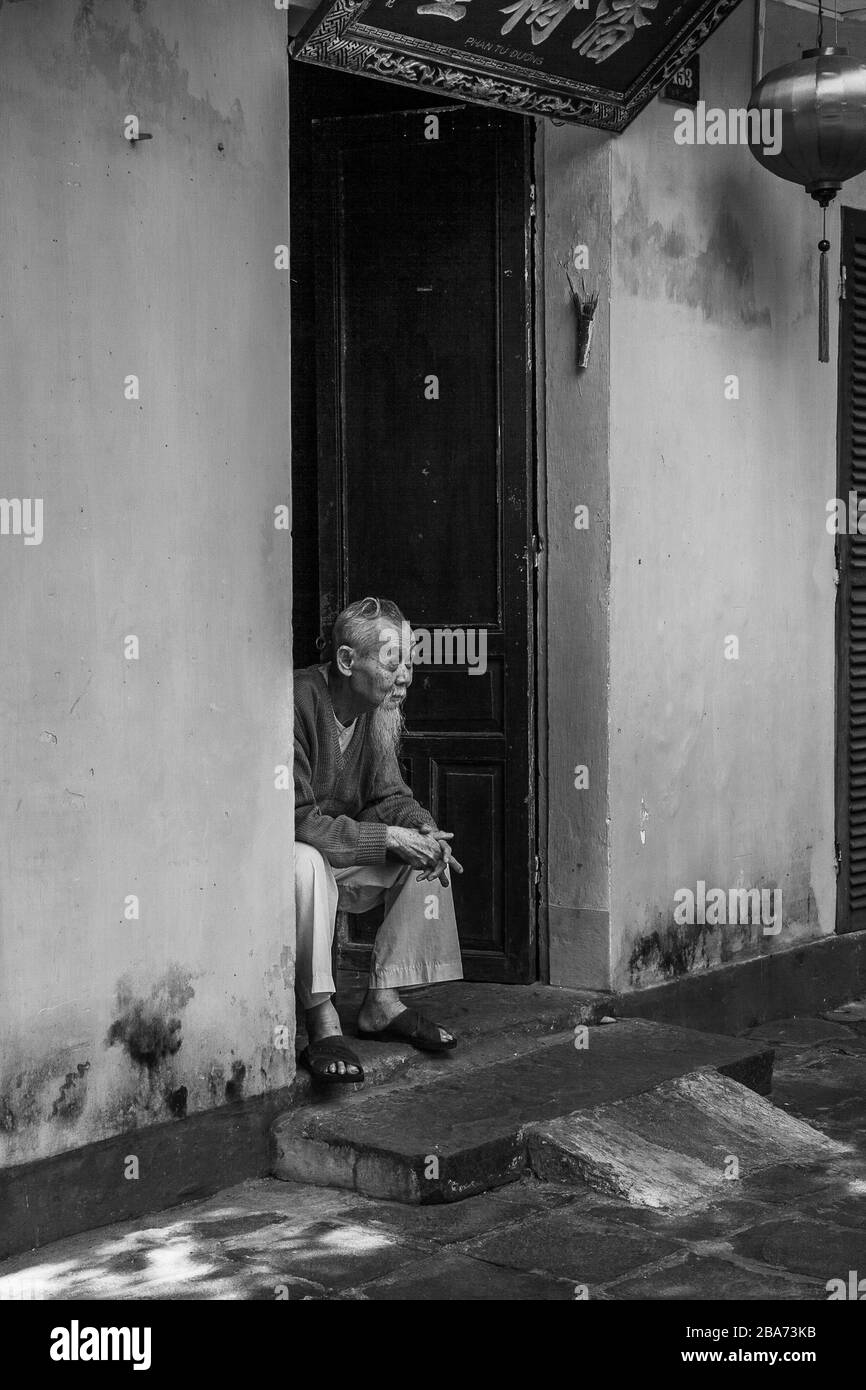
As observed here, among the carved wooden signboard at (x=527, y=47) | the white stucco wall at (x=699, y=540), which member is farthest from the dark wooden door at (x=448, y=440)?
the carved wooden signboard at (x=527, y=47)

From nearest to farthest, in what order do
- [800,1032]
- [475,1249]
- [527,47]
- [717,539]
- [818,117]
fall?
[475,1249] < [527,47] < [818,117] < [717,539] < [800,1032]

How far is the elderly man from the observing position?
5.16 metres

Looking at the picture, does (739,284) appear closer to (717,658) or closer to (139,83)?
(717,658)

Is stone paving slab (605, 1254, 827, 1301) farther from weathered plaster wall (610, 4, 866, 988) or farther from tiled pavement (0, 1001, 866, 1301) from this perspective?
weathered plaster wall (610, 4, 866, 988)

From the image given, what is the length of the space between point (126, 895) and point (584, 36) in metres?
3.04

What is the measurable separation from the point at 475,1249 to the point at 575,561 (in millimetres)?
2577

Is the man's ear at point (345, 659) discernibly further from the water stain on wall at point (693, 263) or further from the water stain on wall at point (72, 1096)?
the water stain on wall at point (693, 263)

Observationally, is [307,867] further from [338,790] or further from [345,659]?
[345,659]

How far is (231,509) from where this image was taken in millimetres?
4820

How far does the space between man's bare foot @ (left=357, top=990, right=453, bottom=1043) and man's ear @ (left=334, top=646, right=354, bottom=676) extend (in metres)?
1.02

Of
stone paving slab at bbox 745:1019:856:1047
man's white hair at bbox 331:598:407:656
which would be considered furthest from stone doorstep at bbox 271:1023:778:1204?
man's white hair at bbox 331:598:407:656

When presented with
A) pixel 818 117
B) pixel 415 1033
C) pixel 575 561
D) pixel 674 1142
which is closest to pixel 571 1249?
pixel 674 1142

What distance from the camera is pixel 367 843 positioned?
5285 millimetres
